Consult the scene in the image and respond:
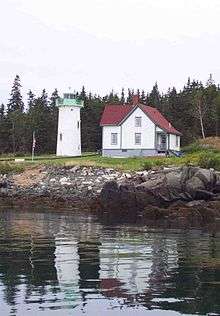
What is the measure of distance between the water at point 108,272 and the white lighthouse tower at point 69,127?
41.8m

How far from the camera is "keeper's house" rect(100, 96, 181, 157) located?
2640 inches

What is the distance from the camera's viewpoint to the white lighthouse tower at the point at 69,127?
71812 mm

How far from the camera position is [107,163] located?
57250 mm

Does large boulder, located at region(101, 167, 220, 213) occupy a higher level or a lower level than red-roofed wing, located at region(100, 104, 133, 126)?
lower

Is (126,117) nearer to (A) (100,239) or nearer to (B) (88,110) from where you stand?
(B) (88,110)

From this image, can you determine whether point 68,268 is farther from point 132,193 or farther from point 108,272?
point 132,193

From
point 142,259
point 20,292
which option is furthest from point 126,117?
point 20,292

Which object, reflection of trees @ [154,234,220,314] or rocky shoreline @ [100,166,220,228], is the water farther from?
rocky shoreline @ [100,166,220,228]

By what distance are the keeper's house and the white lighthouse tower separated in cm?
515

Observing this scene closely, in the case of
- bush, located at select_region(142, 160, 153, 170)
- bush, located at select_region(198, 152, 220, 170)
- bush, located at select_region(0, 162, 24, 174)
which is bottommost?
bush, located at select_region(0, 162, 24, 174)

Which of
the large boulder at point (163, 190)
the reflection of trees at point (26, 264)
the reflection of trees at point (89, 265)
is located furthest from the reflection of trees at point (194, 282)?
the large boulder at point (163, 190)

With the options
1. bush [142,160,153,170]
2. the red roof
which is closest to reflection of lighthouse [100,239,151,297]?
bush [142,160,153,170]

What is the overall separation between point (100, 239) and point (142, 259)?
22.2 feet

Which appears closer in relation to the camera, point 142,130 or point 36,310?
point 36,310
